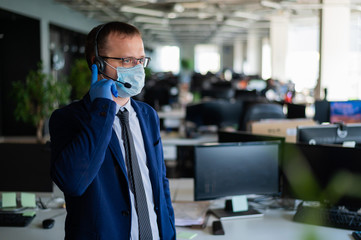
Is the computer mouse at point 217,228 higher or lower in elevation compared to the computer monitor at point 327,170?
lower

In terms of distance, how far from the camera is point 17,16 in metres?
8.66

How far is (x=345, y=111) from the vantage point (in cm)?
402

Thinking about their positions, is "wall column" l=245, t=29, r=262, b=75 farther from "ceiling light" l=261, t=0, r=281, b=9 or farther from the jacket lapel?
the jacket lapel

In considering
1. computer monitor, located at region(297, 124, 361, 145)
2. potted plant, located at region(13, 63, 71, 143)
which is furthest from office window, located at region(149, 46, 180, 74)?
computer monitor, located at region(297, 124, 361, 145)

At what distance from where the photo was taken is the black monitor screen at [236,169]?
7.66 feet

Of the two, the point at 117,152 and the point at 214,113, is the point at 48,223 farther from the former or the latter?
the point at 214,113

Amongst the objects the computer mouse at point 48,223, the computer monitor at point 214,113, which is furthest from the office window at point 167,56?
the computer mouse at point 48,223

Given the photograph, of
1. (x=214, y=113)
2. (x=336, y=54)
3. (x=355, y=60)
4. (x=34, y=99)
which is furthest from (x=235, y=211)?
(x=355, y=60)

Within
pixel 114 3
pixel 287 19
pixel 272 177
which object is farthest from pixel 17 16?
pixel 287 19

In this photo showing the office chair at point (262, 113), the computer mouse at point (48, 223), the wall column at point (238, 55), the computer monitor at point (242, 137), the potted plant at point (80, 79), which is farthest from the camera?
the wall column at point (238, 55)

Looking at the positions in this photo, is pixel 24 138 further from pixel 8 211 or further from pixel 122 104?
pixel 122 104

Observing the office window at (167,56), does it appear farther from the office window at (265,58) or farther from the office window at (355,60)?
the office window at (355,60)

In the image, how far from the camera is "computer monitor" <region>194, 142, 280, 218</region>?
2334 mm

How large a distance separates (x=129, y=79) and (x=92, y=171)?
0.37 meters
